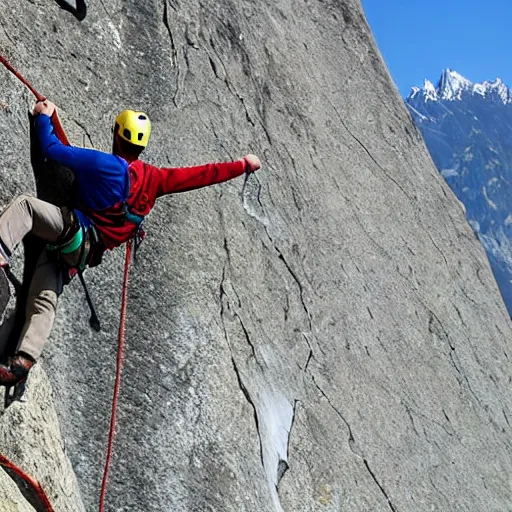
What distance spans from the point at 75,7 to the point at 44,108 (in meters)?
1.67

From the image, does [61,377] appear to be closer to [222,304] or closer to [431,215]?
[222,304]

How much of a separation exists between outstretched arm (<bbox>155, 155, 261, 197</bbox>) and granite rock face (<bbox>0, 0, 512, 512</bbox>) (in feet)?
3.35

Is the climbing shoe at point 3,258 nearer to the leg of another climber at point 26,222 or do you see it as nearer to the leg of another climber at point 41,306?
the leg of another climber at point 26,222

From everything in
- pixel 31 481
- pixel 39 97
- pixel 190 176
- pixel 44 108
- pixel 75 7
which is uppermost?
pixel 75 7

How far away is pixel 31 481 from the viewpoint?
19.8 ft

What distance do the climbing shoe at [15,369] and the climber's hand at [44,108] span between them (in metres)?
2.25

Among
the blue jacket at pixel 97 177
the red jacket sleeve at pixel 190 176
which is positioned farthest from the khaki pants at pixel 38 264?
the red jacket sleeve at pixel 190 176

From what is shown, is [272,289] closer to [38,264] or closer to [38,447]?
[38,264]

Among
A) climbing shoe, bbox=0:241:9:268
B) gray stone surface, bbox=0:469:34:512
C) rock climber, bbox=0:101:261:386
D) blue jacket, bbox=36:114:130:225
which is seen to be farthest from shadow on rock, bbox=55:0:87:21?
gray stone surface, bbox=0:469:34:512

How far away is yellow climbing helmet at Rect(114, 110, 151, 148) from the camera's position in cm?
707

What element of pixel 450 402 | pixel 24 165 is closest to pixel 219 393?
pixel 24 165

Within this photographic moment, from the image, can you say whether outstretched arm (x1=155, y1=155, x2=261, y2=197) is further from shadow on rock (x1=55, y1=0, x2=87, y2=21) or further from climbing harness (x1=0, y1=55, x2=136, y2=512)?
shadow on rock (x1=55, y1=0, x2=87, y2=21)

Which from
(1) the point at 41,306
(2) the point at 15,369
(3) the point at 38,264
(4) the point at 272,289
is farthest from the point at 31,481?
(4) the point at 272,289

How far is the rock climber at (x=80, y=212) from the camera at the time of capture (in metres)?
6.35
